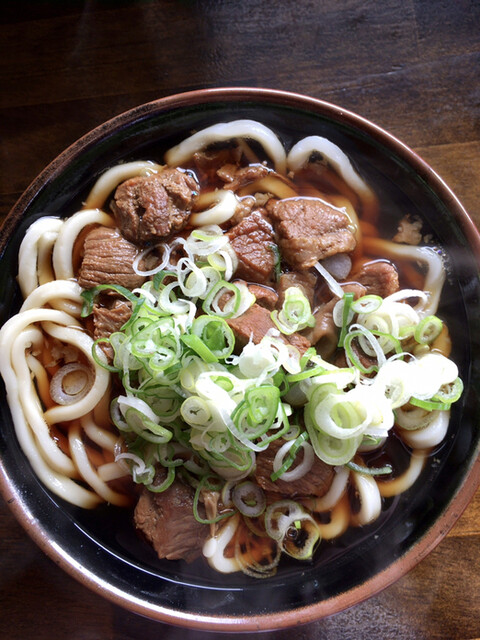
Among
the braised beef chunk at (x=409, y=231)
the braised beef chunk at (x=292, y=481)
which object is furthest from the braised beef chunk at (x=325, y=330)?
the braised beef chunk at (x=292, y=481)

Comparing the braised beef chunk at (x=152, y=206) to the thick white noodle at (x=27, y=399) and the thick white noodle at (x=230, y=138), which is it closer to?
the thick white noodle at (x=230, y=138)

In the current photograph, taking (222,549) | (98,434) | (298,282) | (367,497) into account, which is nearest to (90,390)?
(98,434)

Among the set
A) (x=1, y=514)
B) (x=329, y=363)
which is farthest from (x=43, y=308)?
(x=329, y=363)

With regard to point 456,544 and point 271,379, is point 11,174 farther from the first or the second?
point 456,544

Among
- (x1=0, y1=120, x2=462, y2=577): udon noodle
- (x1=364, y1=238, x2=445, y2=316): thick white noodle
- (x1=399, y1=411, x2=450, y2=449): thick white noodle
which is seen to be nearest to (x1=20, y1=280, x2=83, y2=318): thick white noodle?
(x1=0, y1=120, x2=462, y2=577): udon noodle

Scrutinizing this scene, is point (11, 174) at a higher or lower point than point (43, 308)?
higher

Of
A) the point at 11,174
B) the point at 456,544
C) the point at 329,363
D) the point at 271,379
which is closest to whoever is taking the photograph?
the point at 271,379
